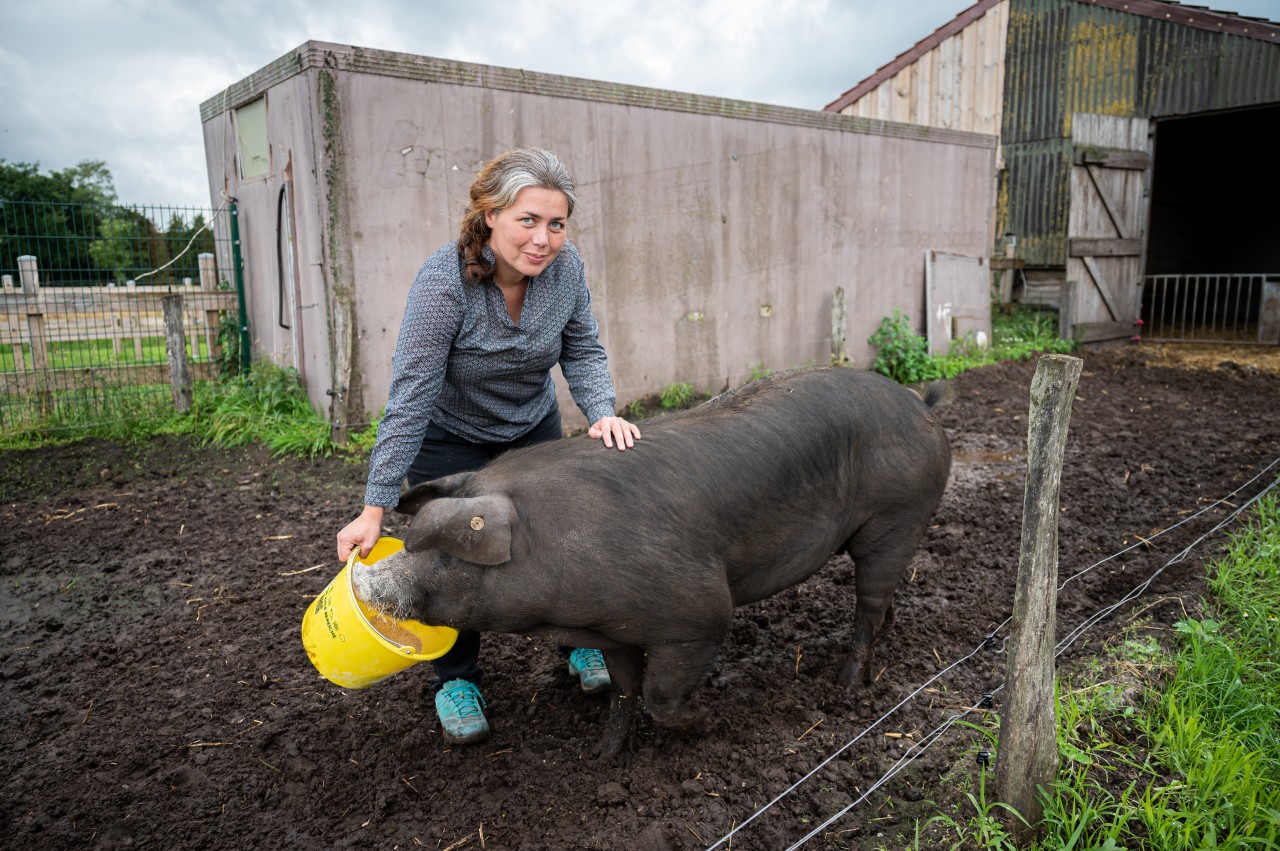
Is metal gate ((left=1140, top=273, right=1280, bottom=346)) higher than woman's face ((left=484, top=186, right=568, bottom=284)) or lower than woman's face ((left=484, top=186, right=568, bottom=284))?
lower

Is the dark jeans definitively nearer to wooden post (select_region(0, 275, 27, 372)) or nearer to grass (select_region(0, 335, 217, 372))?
grass (select_region(0, 335, 217, 372))

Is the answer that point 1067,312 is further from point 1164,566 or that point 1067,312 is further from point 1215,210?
point 1215,210

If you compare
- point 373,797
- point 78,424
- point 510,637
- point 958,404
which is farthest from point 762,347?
point 373,797

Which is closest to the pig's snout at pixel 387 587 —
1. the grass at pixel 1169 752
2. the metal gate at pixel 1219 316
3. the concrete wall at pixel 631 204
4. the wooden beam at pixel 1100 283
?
the grass at pixel 1169 752

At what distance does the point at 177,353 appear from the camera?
675cm

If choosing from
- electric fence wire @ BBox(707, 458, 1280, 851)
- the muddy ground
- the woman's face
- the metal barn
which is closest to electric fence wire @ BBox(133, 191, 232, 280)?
the muddy ground

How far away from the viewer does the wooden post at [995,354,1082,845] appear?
6.96 ft

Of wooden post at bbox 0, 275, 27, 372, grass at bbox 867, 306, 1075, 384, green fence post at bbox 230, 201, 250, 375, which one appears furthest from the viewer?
grass at bbox 867, 306, 1075, 384

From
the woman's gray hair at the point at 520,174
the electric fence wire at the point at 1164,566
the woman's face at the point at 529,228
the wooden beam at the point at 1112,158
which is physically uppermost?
the wooden beam at the point at 1112,158

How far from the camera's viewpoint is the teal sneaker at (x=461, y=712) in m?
2.85

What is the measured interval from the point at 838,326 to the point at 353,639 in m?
7.21

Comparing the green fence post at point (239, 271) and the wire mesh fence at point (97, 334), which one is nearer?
the wire mesh fence at point (97, 334)

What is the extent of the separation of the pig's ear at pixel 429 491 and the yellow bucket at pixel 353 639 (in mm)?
207

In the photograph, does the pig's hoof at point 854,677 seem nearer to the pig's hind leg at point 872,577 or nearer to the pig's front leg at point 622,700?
the pig's hind leg at point 872,577
